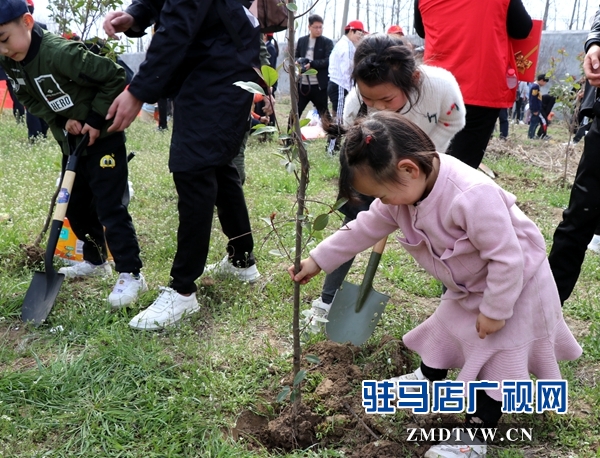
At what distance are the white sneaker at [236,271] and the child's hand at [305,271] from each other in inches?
45.0

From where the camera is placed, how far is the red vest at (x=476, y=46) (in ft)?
8.60

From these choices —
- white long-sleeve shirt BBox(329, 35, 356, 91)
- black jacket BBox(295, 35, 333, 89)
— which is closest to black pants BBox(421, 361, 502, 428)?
white long-sleeve shirt BBox(329, 35, 356, 91)

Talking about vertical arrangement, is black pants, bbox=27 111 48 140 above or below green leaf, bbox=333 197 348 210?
below

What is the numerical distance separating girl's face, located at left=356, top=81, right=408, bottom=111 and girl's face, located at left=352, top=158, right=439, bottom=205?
20.9 inches

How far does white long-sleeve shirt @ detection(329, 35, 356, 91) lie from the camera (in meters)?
7.67

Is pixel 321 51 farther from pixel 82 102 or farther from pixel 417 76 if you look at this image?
pixel 417 76

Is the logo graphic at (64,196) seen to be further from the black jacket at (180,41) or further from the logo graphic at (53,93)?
the black jacket at (180,41)

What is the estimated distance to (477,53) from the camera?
8.77ft

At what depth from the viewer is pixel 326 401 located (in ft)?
6.86

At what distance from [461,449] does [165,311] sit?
139 cm

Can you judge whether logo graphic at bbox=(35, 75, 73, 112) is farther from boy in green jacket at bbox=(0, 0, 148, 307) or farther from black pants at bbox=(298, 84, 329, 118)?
black pants at bbox=(298, 84, 329, 118)

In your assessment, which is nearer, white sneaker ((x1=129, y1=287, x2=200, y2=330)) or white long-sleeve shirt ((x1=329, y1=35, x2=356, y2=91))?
white sneaker ((x1=129, y1=287, x2=200, y2=330))

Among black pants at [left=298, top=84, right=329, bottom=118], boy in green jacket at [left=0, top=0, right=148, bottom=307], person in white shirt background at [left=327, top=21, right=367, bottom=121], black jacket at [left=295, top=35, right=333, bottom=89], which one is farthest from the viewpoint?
black jacket at [left=295, top=35, right=333, bottom=89]

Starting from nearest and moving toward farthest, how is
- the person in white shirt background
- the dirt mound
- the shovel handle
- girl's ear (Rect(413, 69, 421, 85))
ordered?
the dirt mound
girl's ear (Rect(413, 69, 421, 85))
the shovel handle
the person in white shirt background
